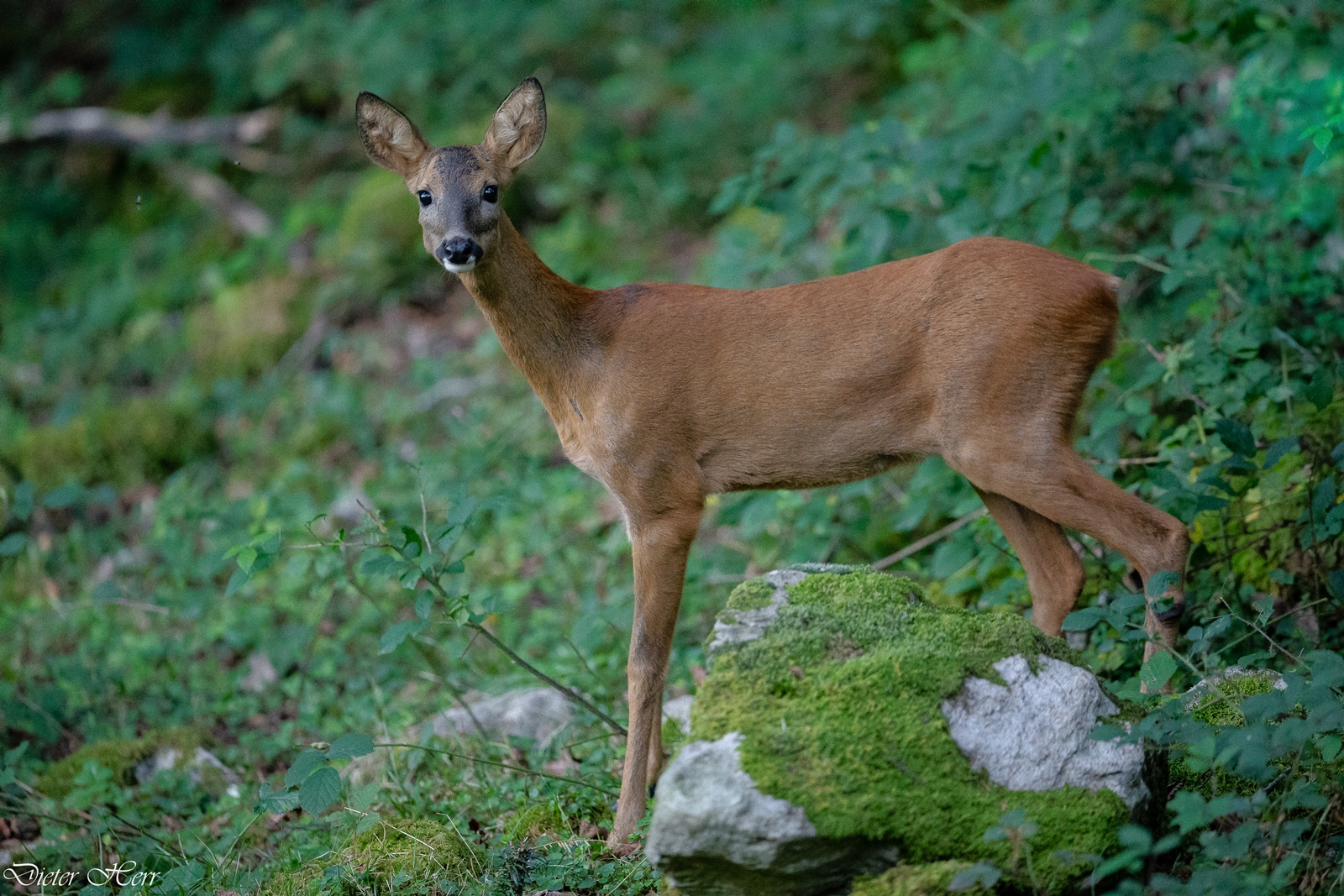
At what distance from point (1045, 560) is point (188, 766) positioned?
396cm

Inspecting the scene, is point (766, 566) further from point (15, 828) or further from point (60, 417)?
point (60, 417)

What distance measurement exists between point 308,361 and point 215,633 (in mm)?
3774

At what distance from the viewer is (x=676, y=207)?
416 inches

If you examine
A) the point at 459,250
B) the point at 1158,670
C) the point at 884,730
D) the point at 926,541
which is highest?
the point at 459,250

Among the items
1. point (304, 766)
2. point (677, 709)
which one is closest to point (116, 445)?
Answer: point (677, 709)

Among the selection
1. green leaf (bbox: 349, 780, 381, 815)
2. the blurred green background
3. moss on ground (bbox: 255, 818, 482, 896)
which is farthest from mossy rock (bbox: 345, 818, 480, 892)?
the blurred green background

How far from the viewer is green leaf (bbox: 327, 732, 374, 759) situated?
3.86 meters

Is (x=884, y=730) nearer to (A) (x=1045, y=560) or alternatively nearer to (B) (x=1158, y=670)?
(B) (x=1158, y=670)

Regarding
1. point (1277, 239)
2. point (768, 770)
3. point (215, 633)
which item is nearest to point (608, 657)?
point (215, 633)

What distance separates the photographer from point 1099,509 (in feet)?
13.9

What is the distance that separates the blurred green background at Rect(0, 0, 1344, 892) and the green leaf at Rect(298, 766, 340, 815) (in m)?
0.77

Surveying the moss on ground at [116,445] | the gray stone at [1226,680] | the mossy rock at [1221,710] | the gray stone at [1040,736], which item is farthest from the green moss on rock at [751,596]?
the moss on ground at [116,445]

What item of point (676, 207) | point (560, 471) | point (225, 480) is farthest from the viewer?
point (676, 207)

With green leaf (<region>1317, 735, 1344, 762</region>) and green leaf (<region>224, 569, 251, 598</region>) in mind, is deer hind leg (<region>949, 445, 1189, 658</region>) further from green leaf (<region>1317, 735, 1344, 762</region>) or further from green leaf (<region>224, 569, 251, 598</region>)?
green leaf (<region>224, 569, 251, 598</region>)
